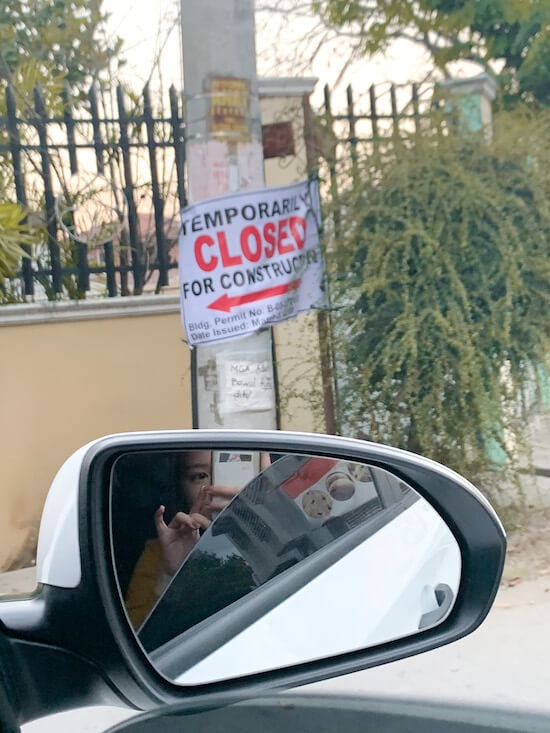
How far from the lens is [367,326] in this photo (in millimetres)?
4969

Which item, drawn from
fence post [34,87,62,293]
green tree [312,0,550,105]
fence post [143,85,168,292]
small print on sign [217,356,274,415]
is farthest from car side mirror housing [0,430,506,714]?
green tree [312,0,550,105]

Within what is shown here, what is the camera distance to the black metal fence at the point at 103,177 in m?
5.34

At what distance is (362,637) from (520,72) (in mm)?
9245

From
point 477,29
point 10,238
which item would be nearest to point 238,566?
point 10,238

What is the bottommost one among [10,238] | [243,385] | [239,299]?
[243,385]

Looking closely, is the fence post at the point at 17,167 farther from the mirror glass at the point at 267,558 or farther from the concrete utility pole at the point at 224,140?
the mirror glass at the point at 267,558

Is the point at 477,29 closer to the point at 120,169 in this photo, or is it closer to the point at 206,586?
the point at 120,169

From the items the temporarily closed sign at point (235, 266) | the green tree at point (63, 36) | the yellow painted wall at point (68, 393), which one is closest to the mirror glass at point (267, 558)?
the temporarily closed sign at point (235, 266)

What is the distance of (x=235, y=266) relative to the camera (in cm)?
438

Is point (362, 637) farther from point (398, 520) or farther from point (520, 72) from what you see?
point (520, 72)

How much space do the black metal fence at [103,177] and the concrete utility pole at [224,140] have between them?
4.82ft

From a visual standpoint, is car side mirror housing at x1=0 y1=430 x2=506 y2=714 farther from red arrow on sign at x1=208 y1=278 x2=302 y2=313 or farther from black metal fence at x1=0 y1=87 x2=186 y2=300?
black metal fence at x1=0 y1=87 x2=186 y2=300

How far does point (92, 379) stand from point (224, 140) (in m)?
1.91

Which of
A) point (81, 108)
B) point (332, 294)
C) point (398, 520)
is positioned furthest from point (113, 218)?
point (398, 520)
